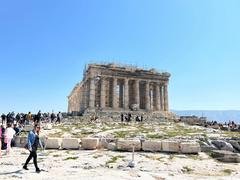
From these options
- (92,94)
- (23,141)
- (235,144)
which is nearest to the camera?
(23,141)

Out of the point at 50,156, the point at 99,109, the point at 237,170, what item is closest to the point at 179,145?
the point at 237,170

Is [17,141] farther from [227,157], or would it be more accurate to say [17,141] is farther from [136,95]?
[136,95]

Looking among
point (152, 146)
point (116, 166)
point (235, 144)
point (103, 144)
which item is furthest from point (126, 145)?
point (235, 144)

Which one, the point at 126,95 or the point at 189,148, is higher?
the point at 126,95

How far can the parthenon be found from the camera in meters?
57.6

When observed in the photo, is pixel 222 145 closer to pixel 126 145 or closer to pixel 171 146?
pixel 171 146

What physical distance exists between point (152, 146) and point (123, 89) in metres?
45.0

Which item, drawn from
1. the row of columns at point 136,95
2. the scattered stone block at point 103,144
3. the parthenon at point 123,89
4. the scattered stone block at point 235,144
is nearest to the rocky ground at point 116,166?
the scattered stone block at point 103,144

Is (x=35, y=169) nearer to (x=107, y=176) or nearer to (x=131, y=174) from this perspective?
(x=107, y=176)

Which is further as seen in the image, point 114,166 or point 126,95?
point 126,95

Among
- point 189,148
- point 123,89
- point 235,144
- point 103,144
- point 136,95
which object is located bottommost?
point 235,144

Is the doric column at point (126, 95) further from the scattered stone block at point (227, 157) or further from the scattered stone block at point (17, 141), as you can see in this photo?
the scattered stone block at point (227, 157)

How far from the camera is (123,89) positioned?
6281 cm

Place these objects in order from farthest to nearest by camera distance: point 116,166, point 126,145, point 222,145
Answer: point 222,145
point 126,145
point 116,166
